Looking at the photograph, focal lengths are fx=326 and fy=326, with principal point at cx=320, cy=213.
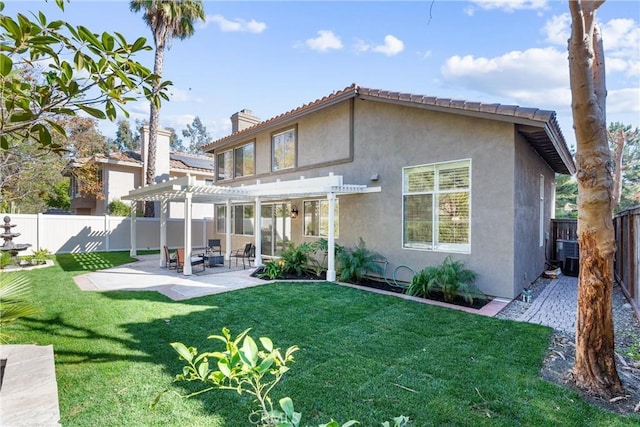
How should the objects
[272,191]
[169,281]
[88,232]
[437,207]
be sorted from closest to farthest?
1. [437,207]
2. [169,281]
3. [272,191]
4. [88,232]

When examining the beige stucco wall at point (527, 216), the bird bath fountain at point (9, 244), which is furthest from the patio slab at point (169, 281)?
the beige stucco wall at point (527, 216)

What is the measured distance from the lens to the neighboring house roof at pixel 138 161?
830 inches

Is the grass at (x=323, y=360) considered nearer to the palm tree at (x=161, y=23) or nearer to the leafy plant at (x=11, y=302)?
the leafy plant at (x=11, y=302)

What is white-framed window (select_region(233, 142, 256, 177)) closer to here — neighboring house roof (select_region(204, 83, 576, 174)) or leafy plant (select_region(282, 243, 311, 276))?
neighboring house roof (select_region(204, 83, 576, 174))

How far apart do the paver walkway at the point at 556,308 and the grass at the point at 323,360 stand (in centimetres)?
72

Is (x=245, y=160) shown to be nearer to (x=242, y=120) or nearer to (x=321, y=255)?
(x=242, y=120)

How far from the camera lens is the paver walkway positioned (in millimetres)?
6595

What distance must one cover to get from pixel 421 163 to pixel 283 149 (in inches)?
278

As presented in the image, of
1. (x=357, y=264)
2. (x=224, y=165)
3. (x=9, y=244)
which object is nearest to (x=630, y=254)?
(x=357, y=264)

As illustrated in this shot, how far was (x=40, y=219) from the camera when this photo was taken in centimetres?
1723

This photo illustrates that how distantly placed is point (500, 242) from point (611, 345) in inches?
172

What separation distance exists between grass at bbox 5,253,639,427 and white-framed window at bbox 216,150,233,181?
1075 cm

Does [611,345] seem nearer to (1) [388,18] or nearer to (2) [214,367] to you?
(2) [214,367]

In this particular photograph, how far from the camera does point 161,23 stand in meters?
19.6
